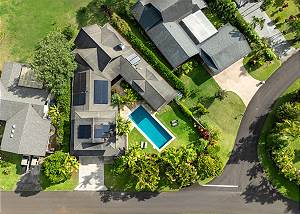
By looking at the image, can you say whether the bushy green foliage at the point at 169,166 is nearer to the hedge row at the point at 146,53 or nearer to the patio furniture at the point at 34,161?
the hedge row at the point at 146,53

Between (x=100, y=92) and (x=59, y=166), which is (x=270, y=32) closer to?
(x=100, y=92)

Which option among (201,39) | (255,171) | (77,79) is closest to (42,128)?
(77,79)

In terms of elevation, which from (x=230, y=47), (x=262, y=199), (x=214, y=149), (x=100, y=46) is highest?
(x=100, y=46)

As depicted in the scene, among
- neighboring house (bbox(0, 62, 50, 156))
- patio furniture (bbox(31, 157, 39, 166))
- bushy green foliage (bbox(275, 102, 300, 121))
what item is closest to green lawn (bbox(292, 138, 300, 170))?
bushy green foliage (bbox(275, 102, 300, 121))

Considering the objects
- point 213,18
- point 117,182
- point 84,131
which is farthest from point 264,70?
point 84,131

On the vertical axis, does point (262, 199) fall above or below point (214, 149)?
below

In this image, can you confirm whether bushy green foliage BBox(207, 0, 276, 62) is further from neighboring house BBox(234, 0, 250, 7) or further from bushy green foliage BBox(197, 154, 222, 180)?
bushy green foliage BBox(197, 154, 222, 180)

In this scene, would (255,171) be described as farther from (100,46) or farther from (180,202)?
(100,46)
